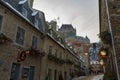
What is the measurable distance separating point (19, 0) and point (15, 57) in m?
5.65

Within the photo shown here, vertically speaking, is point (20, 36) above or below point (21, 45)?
above

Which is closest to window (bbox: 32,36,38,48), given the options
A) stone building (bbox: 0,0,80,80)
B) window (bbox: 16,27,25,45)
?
stone building (bbox: 0,0,80,80)

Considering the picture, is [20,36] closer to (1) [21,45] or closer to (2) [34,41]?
(1) [21,45]

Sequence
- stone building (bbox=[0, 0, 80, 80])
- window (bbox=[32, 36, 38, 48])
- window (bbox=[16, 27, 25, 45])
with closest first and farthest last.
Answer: stone building (bbox=[0, 0, 80, 80]) → window (bbox=[16, 27, 25, 45]) → window (bbox=[32, 36, 38, 48])

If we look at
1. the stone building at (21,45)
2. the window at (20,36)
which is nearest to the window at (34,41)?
the stone building at (21,45)

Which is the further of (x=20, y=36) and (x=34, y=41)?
(x=34, y=41)

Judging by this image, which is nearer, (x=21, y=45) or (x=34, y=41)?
(x=21, y=45)

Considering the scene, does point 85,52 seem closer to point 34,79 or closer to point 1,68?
point 34,79

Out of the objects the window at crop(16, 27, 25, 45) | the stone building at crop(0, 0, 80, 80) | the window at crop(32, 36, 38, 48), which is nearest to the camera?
the stone building at crop(0, 0, 80, 80)

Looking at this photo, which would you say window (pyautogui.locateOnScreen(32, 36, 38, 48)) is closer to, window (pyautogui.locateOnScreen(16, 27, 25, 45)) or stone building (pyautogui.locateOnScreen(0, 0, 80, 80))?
stone building (pyautogui.locateOnScreen(0, 0, 80, 80))

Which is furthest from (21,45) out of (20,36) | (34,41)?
(34,41)

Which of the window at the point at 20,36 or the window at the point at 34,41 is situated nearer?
the window at the point at 20,36

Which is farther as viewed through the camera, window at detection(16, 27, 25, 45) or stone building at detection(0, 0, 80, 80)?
window at detection(16, 27, 25, 45)

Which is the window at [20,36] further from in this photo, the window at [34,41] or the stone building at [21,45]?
the window at [34,41]
